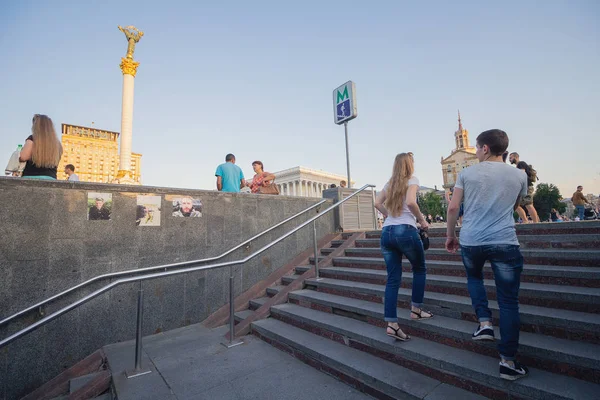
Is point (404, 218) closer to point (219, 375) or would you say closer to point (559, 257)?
point (559, 257)

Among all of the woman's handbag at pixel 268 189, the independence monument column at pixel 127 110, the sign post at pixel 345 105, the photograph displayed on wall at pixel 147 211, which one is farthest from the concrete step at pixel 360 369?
the independence monument column at pixel 127 110

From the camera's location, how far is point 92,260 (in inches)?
160

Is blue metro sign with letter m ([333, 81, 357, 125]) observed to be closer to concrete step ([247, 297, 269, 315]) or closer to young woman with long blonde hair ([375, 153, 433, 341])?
young woman with long blonde hair ([375, 153, 433, 341])

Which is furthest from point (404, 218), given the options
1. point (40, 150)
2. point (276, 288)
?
point (40, 150)

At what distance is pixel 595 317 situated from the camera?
2400 millimetres

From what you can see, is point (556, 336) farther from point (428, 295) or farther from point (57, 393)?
point (57, 393)

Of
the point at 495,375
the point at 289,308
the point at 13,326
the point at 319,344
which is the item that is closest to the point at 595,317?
the point at 495,375

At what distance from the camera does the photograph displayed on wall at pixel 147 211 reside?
4547 millimetres

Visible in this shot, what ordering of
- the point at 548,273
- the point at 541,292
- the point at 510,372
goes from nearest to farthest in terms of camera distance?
1. the point at 510,372
2. the point at 541,292
3. the point at 548,273

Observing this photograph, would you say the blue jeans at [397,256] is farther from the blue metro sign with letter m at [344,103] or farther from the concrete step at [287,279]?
the blue metro sign with letter m at [344,103]

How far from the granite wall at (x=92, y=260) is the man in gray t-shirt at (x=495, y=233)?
13.3 ft

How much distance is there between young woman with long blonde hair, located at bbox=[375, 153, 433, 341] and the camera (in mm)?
2855

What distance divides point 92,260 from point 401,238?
4227 millimetres

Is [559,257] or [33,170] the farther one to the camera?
[33,170]
